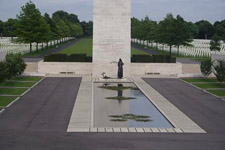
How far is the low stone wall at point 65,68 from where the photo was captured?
44.0 m

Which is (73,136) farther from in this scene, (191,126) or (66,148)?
(191,126)

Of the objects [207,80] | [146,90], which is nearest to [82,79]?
[146,90]

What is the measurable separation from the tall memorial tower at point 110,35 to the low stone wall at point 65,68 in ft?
7.82

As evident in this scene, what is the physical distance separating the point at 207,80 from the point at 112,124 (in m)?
21.9

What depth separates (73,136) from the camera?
18.6 m

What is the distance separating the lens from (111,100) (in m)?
28.3

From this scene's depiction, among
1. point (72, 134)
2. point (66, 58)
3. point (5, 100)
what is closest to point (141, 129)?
point (72, 134)

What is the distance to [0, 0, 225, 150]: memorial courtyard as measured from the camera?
18234 mm

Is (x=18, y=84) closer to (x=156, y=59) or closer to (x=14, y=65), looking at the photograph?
(x=14, y=65)

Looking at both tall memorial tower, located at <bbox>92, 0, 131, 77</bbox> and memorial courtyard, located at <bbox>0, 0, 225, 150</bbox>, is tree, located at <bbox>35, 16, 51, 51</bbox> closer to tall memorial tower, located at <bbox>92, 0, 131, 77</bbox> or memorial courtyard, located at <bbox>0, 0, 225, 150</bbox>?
memorial courtyard, located at <bbox>0, 0, 225, 150</bbox>

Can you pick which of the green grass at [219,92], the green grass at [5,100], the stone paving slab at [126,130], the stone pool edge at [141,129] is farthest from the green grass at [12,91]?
the green grass at [219,92]

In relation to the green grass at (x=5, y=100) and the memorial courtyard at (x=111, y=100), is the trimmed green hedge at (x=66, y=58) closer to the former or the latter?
the memorial courtyard at (x=111, y=100)

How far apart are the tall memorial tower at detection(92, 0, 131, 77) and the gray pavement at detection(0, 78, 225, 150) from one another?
35.7 ft

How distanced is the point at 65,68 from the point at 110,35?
6.87m
